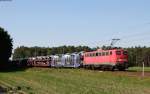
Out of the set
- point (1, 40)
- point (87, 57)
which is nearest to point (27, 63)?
point (1, 40)

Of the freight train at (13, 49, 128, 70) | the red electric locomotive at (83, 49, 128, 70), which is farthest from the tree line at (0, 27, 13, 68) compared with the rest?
the red electric locomotive at (83, 49, 128, 70)

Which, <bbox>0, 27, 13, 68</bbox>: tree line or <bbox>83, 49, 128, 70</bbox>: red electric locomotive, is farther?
<bbox>0, 27, 13, 68</bbox>: tree line

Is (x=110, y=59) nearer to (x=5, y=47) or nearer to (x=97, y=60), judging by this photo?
(x=97, y=60)

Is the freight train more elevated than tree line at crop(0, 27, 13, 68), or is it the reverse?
tree line at crop(0, 27, 13, 68)

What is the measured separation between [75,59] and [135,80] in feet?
Result: 132

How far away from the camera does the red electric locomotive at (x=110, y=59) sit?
56.9m

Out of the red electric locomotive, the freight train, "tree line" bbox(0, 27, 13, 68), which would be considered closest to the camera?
the red electric locomotive

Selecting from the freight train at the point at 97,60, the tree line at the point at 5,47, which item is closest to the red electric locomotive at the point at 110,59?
the freight train at the point at 97,60

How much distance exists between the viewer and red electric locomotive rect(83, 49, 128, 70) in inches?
2239

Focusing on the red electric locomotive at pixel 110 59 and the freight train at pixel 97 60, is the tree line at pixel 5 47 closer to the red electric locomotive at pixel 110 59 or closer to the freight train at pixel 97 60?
the freight train at pixel 97 60

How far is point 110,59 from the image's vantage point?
5819 cm

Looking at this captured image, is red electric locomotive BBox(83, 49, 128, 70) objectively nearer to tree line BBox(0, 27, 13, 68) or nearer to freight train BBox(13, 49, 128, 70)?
freight train BBox(13, 49, 128, 70)

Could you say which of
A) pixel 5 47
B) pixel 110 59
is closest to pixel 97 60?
pixel 110 59

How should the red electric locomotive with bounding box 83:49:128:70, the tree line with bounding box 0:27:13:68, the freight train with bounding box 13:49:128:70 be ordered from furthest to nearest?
the tree line with bounding box 0:27:13:68 < the freight train with bounding box 13:49:128:70 < the red electric locomotive with bounding box 83:49:128:70
